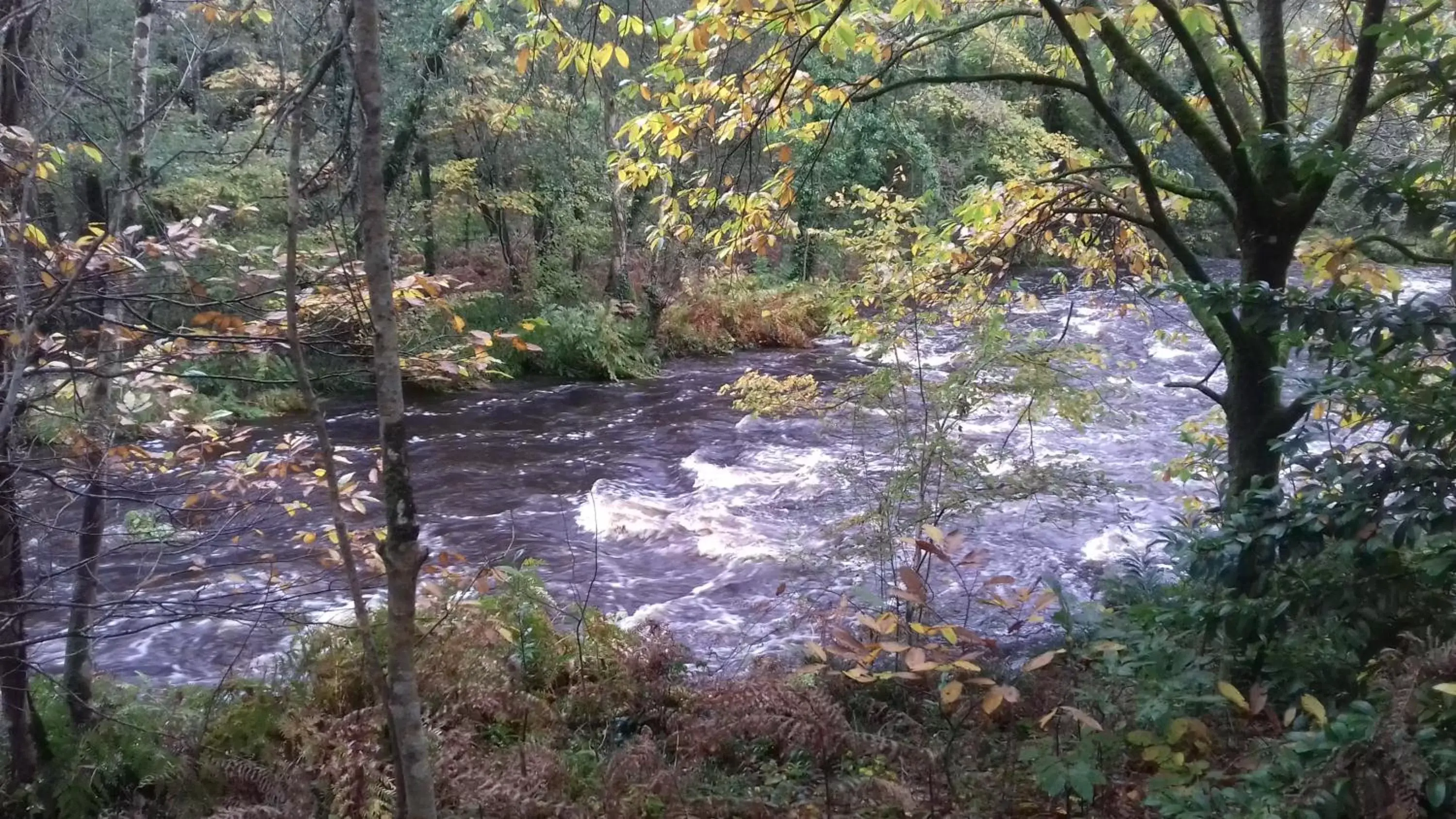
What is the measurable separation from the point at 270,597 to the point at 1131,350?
42.6 ft

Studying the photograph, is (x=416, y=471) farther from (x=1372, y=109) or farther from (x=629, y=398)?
(x=1372, y=109)

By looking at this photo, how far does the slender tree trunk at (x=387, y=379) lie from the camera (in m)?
2.59

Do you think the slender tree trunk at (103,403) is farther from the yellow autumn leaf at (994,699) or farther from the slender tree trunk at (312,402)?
the yellow autumn leaf at (994,699)

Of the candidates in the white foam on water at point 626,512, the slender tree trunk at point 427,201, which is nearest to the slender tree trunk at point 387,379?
the white foam on water at point 626,512

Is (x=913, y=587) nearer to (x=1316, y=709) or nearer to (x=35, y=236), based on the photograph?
(x=1316, y=709)

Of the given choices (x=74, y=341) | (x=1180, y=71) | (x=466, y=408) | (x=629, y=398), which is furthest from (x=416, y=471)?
(x=1180, y=71)

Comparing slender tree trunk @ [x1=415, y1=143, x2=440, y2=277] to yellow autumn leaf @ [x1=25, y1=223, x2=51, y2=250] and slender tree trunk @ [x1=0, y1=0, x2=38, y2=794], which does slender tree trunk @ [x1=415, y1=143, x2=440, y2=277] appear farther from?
yellow autumn leaf @ [x1=25, y1=223, x2=51, y2=250]

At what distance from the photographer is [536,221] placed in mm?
18297

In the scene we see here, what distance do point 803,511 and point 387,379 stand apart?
7.23 meters

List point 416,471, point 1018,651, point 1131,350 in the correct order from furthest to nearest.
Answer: point 1131,350 < point 416,471 < point 1018,651

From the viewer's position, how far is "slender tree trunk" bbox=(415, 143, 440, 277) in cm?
1577

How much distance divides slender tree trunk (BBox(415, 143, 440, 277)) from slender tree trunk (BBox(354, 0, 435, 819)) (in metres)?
13.5

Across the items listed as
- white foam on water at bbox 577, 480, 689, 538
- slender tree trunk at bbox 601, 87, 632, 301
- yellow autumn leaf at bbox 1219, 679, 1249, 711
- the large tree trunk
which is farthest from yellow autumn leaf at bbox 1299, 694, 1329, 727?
A: slender tree trunk at bbox 601, 87, 632, 301

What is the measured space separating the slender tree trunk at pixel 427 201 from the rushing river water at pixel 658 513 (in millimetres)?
3108
